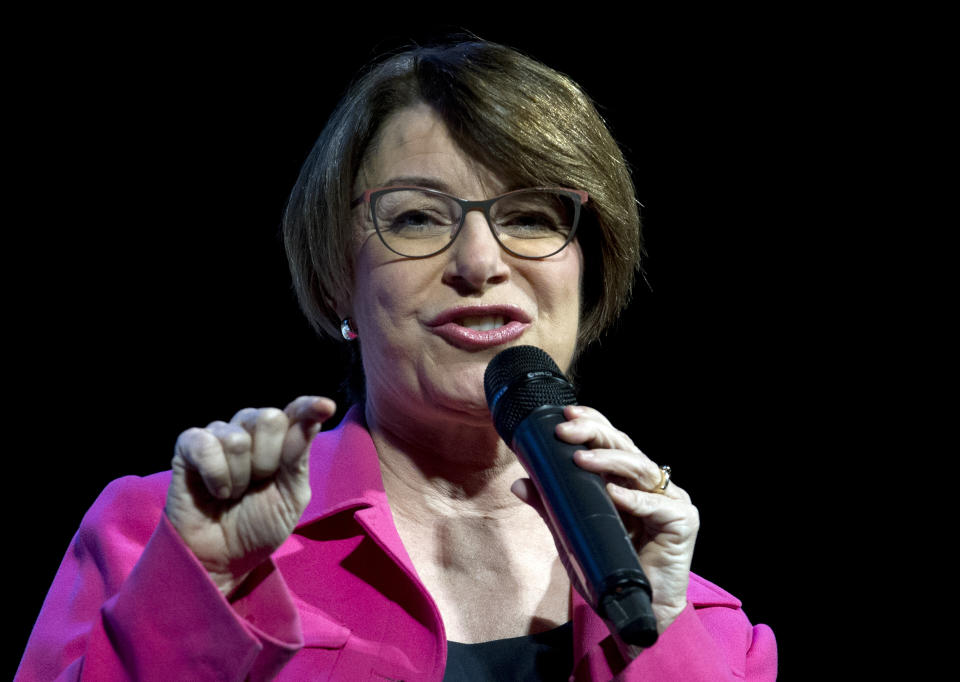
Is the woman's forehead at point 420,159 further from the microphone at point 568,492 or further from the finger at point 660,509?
the finger at point 660,509

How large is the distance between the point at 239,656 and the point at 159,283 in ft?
5.08

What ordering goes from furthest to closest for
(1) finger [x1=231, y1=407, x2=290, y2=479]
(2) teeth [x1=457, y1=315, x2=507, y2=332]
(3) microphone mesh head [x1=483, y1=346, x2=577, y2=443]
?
(2) teeth [x1=457, y1=315, x2=507, y2=332] → (3) microphone mesh head [x1=483, y1=346, x2=577, y2=443] → (1) finger [x1=231, y1=407, x2=290, y2=479]

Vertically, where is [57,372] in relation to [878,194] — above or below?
below

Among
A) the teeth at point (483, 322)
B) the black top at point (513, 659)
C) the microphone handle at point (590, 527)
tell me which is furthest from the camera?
the teeth at point (483, 322)

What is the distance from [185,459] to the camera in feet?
3.76

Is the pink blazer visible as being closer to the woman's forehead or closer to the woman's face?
the woman's face

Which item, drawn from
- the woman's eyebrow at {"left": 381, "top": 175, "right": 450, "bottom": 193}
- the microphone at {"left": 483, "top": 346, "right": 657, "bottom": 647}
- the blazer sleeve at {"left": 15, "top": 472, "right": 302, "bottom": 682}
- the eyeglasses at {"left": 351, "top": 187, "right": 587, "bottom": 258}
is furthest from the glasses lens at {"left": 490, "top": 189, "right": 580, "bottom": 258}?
the blazer sleeve at {"left": 15, "top": 472, "right": 302, "bottom": 682}

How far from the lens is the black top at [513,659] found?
61.0 inches

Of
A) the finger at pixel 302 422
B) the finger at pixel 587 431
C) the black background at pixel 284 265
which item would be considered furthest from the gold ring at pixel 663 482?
the black background at pixel 284 265

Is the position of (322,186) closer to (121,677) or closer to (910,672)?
(121,677)

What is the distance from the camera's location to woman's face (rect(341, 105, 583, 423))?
1640mm

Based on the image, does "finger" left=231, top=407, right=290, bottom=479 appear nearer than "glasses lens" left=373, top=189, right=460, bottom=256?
Yes

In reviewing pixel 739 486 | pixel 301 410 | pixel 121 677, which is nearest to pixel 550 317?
pixel 301 410

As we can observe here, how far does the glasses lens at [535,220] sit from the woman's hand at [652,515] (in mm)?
507
